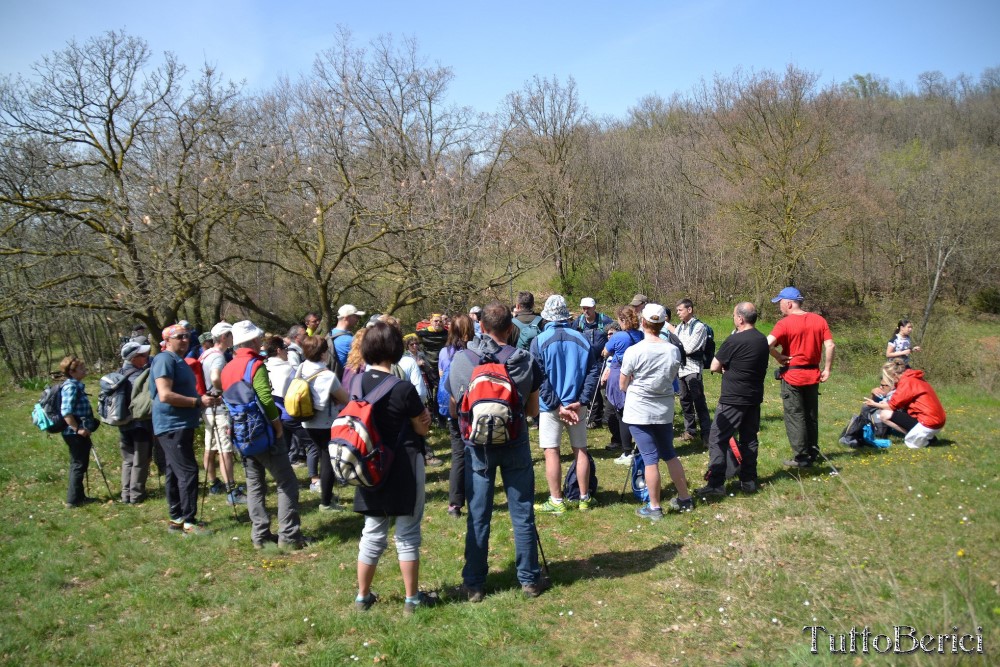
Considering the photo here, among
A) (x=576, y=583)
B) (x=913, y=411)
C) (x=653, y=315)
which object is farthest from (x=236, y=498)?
(x=913, y=411)

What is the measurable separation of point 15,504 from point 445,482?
16.0 ft

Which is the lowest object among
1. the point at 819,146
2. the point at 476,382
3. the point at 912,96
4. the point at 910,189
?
the point at 476,382

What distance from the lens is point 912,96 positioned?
45.5 m

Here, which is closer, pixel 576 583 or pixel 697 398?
pixel 576 583

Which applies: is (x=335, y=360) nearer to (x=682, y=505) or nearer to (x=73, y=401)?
(x=73, y=401)

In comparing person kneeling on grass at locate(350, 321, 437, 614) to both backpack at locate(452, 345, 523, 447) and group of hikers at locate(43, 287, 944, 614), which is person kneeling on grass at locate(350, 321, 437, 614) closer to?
group of hikers at locate(43, 287, 944, 614)

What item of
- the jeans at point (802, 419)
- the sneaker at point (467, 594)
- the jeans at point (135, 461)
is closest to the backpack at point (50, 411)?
the jeans at point (135, 461)

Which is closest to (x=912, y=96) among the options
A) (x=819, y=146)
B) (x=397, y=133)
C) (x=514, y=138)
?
(x=819, y=146)

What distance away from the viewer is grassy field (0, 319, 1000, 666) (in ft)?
Answer: 12.2

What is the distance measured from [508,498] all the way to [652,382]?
1741mm

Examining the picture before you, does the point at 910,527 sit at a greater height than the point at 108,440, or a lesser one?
lesser

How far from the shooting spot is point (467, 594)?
441 centimetres

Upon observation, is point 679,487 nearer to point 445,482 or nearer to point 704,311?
point 445,482

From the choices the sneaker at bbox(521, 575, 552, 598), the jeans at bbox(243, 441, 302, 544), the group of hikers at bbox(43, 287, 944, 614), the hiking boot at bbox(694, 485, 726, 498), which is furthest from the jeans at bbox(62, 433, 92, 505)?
the hiking boot at bbox(694, 485, 726, 498)
